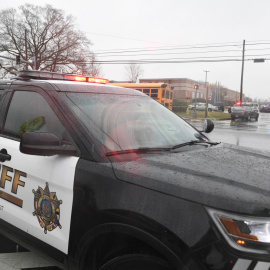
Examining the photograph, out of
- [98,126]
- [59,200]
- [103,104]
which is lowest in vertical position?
[59,200]

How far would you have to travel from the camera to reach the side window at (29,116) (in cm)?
230

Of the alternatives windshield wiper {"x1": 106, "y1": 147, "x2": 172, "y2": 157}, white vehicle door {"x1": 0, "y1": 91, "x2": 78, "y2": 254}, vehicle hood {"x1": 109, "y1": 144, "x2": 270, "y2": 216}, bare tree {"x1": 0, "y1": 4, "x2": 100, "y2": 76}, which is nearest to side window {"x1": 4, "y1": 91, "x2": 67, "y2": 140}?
white vehicle door {"x1": 0, "y1": 91, "x2": 78, "y2": 254}

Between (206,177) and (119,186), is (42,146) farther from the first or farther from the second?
(206,177)

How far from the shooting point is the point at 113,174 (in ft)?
5.73

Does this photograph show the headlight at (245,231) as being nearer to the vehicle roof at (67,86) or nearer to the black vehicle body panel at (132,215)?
the black vehicle body panel at (132,215)

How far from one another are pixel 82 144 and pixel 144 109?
100cm

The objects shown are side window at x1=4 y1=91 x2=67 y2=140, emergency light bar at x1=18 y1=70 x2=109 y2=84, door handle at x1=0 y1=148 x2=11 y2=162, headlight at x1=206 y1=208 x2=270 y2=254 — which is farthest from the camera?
emergency light bar at x1=18 y1=70 x2=109 y2=84

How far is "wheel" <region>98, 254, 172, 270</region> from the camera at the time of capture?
1551 mm

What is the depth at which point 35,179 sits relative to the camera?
215cm

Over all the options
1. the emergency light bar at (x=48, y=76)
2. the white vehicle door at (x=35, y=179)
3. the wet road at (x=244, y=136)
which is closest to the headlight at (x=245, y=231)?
the white vehicle door at (x=35, y=179)

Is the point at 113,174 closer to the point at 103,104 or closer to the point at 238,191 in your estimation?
the point at 238,191

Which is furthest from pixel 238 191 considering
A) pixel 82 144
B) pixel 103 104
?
pixel 103 104

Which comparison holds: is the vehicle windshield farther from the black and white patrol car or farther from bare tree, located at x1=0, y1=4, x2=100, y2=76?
bare tree, located at x1=0, y1=4, x2=100, y2=76

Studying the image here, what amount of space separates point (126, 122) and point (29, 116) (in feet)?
2.69
